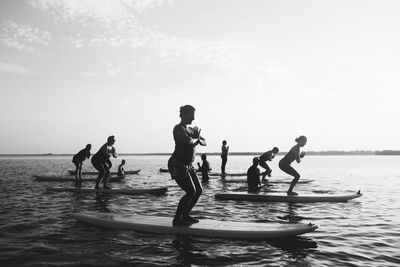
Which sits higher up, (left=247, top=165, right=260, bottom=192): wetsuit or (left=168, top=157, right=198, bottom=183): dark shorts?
(left=168, top=157, right=198, bottom=183): dark shorts

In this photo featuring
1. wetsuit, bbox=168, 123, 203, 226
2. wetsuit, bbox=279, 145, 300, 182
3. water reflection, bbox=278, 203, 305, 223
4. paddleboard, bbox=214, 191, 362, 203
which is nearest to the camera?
wetsuit, bbox=168, 123, 203, 226

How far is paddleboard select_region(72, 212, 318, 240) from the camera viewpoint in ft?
23.2

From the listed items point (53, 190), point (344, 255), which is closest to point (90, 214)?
point (344, 255)

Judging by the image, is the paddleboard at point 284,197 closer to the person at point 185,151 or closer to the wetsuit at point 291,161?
the wetsuit at point 291,161

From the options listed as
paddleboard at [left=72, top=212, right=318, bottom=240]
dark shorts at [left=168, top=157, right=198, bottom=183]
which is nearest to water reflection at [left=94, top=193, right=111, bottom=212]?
paddleboard at [left=72, top=212, right=318, bottom=240]

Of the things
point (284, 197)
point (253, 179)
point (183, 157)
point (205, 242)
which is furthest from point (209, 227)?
point (253, 179)

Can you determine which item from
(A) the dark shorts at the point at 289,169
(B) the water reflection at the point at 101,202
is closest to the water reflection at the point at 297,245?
(A) the dark shorts at the point at 289,169

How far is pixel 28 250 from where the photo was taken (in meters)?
6.63

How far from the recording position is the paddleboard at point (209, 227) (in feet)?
23.2

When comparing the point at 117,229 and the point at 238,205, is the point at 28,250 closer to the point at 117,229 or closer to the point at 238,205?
the point at 117,229

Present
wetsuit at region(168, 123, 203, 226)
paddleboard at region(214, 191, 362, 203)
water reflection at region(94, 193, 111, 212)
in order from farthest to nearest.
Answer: paddleboard at region(214, 191, 362, 203) < water reflection at region(94, 193, 111, 212) < wetsuit at region(168, 123, 203, 226)

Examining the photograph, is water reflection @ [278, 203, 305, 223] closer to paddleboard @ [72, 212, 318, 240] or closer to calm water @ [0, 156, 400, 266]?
calm water @ [0, 156, 400, 266]

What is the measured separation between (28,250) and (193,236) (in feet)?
11.7

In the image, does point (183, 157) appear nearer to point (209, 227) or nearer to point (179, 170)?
point (179, 170)
